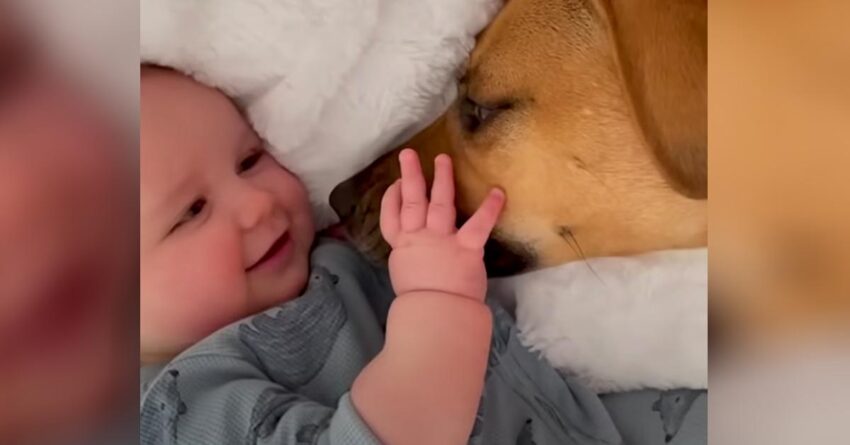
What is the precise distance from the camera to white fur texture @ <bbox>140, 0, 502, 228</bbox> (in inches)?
28.0

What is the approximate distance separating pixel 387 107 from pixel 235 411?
9.4 inches

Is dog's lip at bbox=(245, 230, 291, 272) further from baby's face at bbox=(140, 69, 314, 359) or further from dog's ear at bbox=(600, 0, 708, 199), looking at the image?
dog's ear at bbox=(600, 0, 708, 199)

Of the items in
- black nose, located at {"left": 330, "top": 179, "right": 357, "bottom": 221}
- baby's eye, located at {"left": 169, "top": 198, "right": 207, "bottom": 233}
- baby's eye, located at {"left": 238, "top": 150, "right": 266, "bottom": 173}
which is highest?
baby's eye, located at {"left": 238, "top": 150, "right": 266, "bottom": 173}

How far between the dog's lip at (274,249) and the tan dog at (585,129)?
116 mm

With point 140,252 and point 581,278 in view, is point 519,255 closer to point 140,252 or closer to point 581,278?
point 581,278

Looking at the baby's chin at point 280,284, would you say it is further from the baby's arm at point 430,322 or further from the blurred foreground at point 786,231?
the blurred foreground at point 786,231

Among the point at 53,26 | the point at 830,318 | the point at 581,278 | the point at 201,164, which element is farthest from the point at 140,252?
the point at 830,318

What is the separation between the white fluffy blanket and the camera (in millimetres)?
703

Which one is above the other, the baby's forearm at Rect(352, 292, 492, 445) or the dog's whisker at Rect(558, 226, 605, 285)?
the dog's whisker at Rect(558, 226, 605, 285)

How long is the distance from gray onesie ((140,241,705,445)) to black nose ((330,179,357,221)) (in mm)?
41

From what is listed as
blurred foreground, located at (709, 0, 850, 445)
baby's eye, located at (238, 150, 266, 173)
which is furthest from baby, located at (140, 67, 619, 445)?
blurred foreground, located at (709, 0, 850, 445)

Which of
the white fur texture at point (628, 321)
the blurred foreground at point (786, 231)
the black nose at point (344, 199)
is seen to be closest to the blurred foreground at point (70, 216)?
the black nose at point (344, 199)

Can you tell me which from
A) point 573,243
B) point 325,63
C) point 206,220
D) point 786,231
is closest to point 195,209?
point 206,220

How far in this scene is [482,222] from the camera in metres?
0.69
